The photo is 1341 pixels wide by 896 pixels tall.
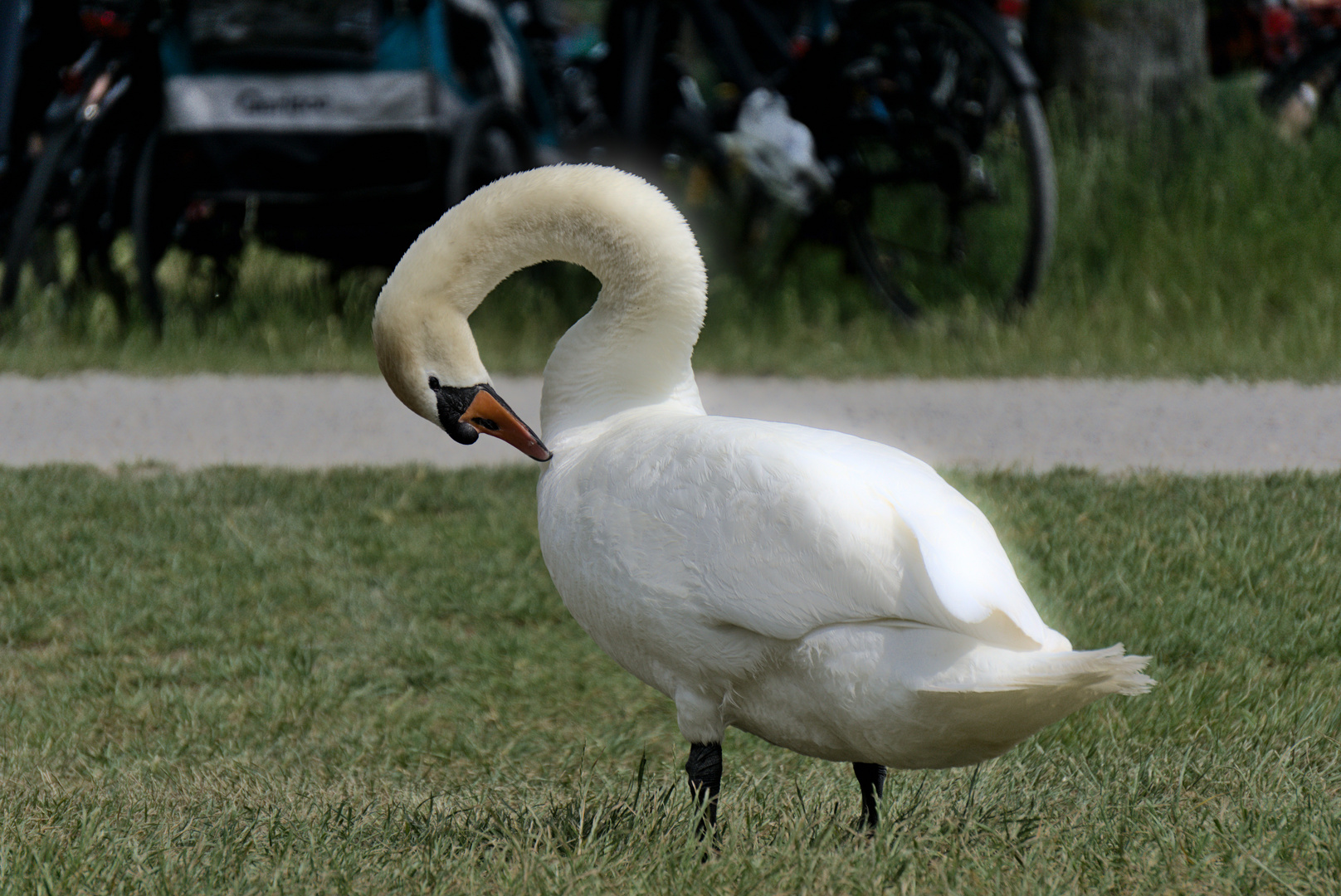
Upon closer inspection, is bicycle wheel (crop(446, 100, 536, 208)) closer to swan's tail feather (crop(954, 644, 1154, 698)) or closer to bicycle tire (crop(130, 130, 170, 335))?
bicycle tire (crop(130, 130, 170, 335))

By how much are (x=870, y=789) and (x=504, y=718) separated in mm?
1276

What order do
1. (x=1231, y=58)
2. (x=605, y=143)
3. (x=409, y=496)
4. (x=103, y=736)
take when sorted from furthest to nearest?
(x=1231, y=58)
(x=605, y=143)
(x=409, y=496)
(x=103, y=736)

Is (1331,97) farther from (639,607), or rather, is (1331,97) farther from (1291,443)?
(639,607)

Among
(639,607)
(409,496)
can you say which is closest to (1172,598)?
(639,607)

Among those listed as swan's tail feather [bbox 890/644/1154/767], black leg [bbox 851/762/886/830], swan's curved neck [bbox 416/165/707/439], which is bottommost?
black leg [bbox 851/762/886/830]

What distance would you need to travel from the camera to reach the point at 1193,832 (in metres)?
2.38

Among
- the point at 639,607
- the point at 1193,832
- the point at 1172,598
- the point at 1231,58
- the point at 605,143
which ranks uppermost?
the point at 639,607

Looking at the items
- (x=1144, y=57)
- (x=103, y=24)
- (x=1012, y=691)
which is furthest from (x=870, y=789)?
(x=1144, y=57)

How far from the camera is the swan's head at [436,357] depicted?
2506 mm

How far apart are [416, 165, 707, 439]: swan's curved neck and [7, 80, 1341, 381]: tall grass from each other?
12.7ft

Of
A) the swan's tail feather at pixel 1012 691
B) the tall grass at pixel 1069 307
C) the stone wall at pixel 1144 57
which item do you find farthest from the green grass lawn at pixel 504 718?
the stone wall at pixel 1144 57

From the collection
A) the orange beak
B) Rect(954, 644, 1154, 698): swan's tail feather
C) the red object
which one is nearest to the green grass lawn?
Rect(954, 644, 1154, 698): swan's tail feather

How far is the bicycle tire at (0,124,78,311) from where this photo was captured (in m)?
6.54

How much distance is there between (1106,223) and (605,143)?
253cm
